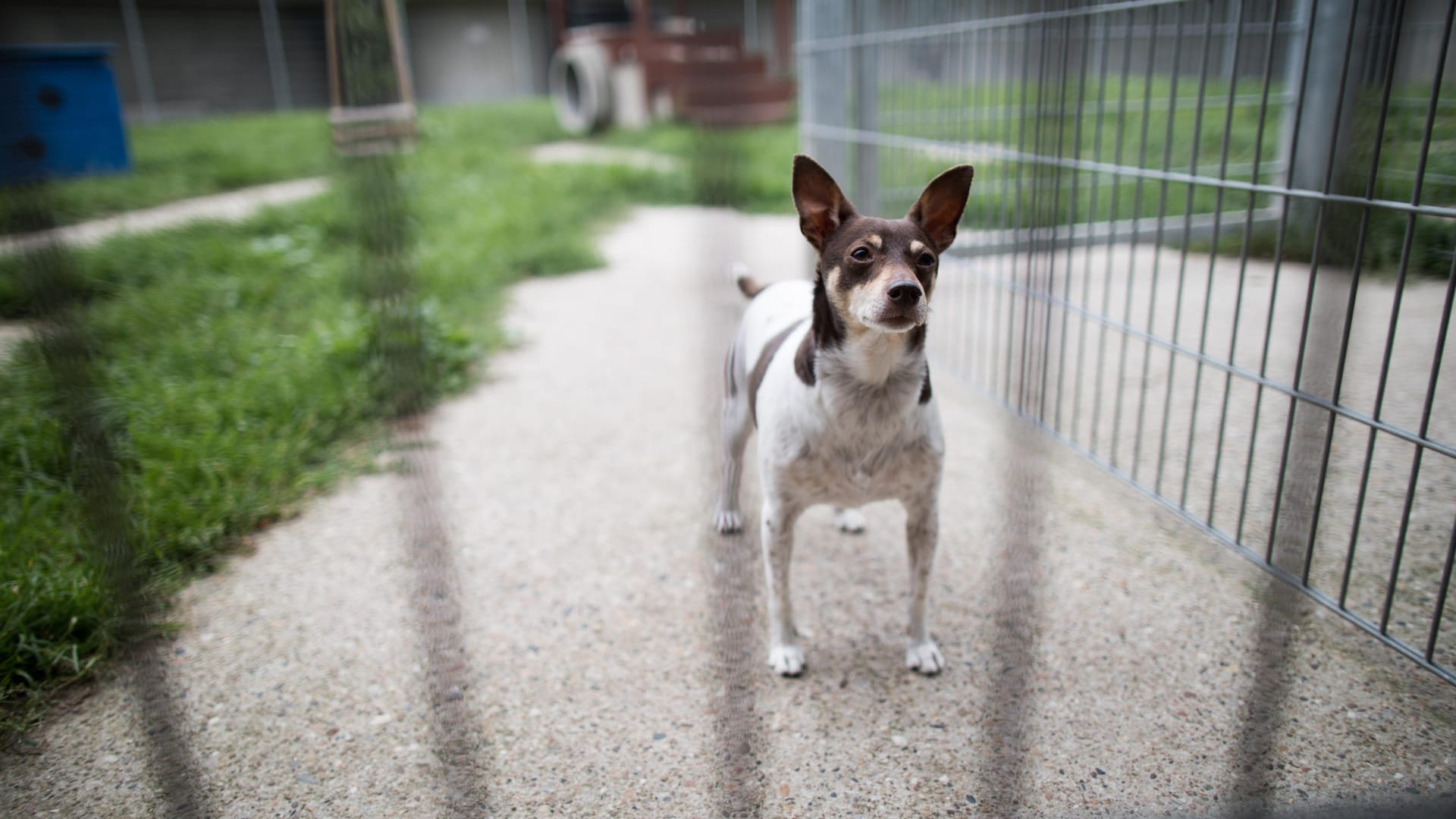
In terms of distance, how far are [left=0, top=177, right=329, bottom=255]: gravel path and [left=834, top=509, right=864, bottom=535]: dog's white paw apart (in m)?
4.99

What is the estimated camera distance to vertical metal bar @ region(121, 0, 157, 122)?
15180 millimetres

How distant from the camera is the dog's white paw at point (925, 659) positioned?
7.23 ft

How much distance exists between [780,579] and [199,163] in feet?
30.0

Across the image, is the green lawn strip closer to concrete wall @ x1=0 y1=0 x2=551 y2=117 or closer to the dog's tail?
the dog's tail

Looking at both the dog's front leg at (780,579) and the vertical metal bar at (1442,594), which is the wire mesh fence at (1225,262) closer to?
the vertical metal bar at (1442,594)

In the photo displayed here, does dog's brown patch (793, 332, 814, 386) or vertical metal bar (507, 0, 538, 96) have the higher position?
vertical metal bar (507, 0, 538, 96)

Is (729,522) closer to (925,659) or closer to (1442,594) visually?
(925,659)

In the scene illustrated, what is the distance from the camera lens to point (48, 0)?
14.7 metres

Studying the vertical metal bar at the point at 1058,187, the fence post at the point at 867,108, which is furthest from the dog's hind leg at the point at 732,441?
the fence post at the point at 867,108

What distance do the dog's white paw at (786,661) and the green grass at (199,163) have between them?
5312 mm

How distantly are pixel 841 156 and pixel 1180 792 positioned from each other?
381 centimetres

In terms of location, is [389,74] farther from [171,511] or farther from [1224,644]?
[1224,644]

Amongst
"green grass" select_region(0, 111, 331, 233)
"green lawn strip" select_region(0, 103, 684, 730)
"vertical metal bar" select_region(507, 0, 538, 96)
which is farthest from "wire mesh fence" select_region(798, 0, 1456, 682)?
"vertical metal bar" select_region(507, 0, 538, 96)

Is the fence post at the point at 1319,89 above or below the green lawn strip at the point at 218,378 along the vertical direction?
above
